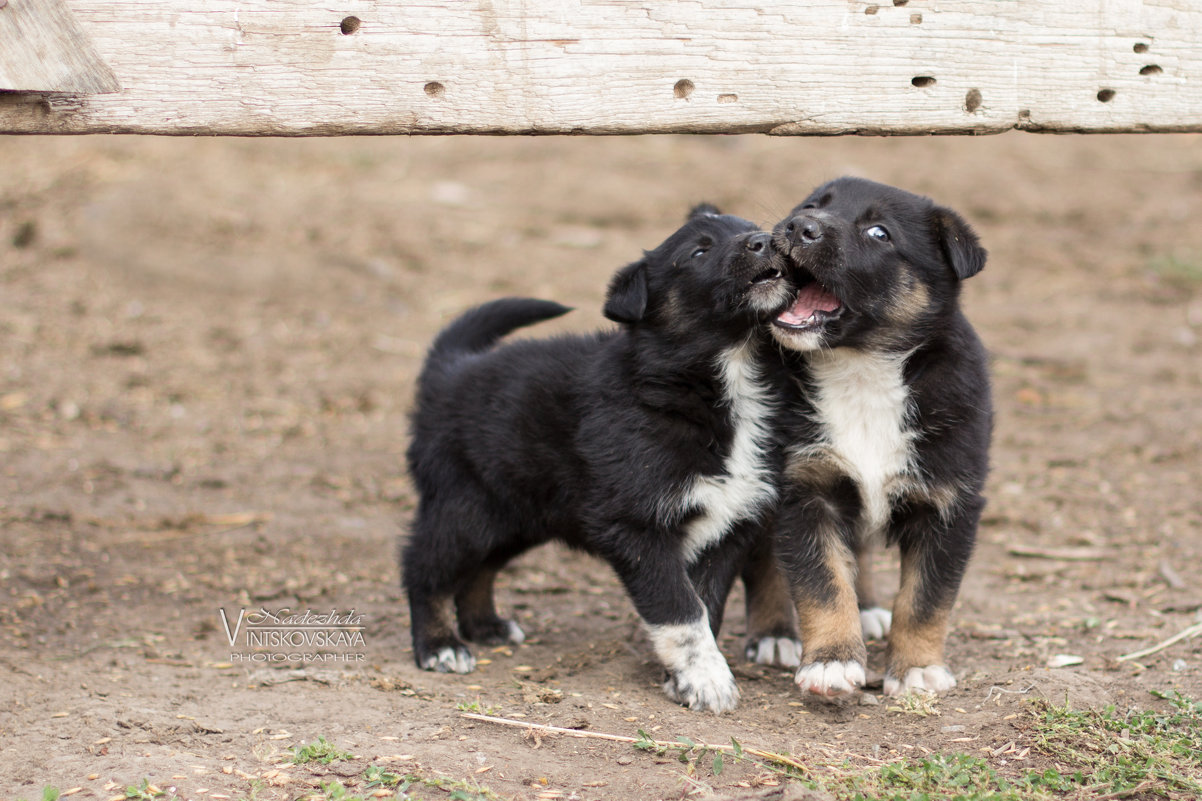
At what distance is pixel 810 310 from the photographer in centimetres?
383

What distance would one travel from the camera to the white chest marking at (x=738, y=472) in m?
3.84

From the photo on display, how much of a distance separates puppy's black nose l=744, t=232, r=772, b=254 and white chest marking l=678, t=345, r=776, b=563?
331 millimetres

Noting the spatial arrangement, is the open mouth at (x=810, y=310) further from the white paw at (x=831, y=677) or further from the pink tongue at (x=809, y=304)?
the white paw at (x=831, y=677)

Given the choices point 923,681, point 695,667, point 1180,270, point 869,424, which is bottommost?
point 1180,270

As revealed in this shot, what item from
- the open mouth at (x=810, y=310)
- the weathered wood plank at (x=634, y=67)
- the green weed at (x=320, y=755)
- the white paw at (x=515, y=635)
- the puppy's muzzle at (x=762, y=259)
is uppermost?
the weathered wood plank at (x=634, y=67)

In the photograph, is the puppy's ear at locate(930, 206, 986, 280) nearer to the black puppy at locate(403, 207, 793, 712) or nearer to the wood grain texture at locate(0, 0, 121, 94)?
the black puppy at locate(403, 207, 793, 712)

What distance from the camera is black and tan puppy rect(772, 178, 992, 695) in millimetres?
3762

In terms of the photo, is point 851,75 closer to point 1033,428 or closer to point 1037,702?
point 1037,702

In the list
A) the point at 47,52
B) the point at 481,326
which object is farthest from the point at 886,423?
the point at 47,52

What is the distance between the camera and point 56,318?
25.4ft

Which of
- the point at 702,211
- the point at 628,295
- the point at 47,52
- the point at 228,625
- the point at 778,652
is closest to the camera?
the point at 47,52

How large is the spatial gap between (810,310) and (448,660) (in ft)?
5.69

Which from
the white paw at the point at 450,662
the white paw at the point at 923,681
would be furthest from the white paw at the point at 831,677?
the white paw at the point at 450,662

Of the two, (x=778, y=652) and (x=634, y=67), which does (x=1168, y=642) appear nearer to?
(x=778, y=652)
